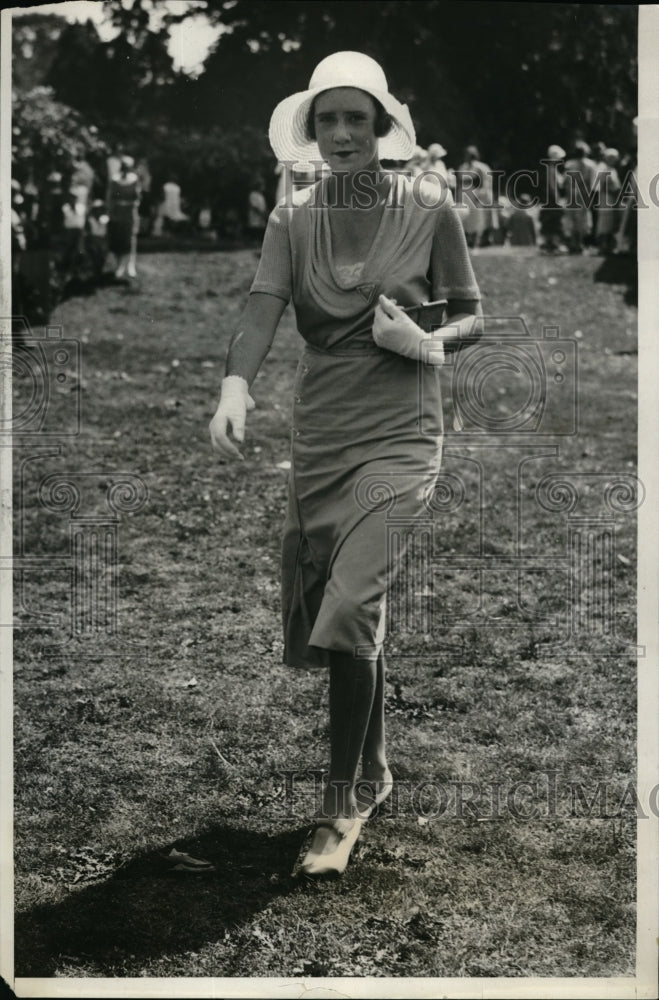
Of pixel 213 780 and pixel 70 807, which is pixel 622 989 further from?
pixel 70 807

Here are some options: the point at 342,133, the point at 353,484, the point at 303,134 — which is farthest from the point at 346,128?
the point at 353,484

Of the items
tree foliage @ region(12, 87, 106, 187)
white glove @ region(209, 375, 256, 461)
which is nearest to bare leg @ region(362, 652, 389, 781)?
white glove @ region(209, 375, 256, 461)

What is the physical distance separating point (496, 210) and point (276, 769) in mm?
7081

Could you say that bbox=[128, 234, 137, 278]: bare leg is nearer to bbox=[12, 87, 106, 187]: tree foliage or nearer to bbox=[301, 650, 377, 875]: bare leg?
bbox=[12, 87, 106, 187]: tree foliage

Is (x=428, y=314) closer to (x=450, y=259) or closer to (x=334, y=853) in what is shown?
(x=450, y=259)

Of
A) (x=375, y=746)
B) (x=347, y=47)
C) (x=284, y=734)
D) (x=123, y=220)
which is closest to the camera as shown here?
(x=375, y=746)

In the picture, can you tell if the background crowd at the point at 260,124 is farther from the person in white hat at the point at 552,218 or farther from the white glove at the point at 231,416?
the white glove at the point at 231,416

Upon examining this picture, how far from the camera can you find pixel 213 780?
4328 mm

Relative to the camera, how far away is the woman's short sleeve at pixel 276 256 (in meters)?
3.90

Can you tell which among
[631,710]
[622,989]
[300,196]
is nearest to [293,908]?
[622,989]

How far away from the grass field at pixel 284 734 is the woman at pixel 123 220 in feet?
7.13

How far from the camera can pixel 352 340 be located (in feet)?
12.6

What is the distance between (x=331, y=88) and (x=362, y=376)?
0.90m

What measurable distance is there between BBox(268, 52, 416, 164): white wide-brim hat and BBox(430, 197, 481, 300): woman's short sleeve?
0.27 metres
